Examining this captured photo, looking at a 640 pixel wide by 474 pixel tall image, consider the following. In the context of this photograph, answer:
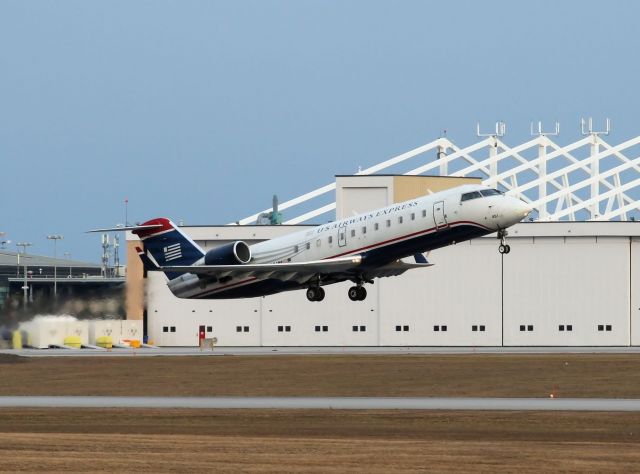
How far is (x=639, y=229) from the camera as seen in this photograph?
87.7m

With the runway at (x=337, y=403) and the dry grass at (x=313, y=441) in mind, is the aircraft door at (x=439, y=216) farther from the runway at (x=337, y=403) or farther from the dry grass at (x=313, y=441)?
the dry grass at (x=313, y=441)

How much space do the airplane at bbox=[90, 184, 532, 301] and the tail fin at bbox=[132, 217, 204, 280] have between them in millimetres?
48

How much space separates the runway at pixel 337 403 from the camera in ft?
133

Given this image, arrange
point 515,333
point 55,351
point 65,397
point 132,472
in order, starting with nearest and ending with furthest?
point 132,472
point 65,397
point 55,351
point 515,333

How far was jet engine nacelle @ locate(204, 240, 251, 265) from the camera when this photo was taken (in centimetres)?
5809

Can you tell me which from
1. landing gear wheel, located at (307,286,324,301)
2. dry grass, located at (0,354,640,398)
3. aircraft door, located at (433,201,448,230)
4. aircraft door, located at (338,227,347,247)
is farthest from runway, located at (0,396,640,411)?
landing gear wheel, located at (307,286,324,301)

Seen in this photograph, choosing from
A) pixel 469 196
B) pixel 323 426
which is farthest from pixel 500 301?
pixel 323 426

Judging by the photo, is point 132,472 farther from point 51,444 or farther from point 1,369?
point 1,369

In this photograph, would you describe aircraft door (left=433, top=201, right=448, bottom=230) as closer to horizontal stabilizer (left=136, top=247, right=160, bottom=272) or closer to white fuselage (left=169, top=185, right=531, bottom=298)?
white fuselage (left=169, top=185, right=531, bottom=298)

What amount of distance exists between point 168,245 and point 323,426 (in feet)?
95.2

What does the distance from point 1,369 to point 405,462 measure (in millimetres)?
37609

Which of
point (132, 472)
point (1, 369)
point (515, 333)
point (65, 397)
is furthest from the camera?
point (515, 333)

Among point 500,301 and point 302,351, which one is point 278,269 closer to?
point 302,351

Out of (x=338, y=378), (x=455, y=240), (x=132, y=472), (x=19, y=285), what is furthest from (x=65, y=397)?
(x=19, y=285)
